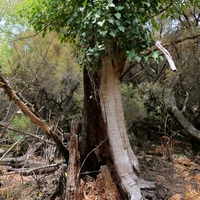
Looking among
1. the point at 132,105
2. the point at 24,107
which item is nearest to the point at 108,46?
the point at 24,107

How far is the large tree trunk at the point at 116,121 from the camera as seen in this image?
9.11 feet

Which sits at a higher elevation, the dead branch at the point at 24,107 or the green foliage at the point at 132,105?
the green foliage at the point at 132,105

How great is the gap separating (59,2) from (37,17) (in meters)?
0.50

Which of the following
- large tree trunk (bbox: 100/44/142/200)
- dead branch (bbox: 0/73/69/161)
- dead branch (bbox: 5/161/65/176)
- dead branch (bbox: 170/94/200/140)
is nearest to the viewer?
dead branch (bbox: 0/73/69/161)

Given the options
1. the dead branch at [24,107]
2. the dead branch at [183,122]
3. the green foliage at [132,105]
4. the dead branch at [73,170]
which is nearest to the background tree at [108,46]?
the dead branch at [73,170]

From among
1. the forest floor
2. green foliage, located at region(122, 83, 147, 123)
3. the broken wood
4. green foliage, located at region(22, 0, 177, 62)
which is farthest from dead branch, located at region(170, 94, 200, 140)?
the broken wood

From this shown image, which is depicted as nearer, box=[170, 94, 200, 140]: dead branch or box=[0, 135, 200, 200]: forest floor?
box=[0, 135, 200, 200]: forest floor

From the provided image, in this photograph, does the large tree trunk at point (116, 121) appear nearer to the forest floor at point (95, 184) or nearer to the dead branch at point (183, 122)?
the forest floor at point (95, 184)

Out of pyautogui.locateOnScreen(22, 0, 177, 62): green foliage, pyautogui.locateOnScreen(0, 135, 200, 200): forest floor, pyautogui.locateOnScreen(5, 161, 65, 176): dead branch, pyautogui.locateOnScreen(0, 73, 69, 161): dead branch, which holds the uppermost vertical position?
pyautogui.locateOnScreen(22, 0, 177, 62): green foliage

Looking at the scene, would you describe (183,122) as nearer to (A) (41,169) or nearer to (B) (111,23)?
(A) (41,169)

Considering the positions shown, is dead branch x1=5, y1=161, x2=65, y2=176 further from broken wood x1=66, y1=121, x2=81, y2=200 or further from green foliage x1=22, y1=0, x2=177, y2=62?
green foliage x1=22, y1=0, x2=177, y2=62

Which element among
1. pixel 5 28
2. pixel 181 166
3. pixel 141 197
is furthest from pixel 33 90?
pixel 141 197

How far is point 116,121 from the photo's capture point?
9.61ft

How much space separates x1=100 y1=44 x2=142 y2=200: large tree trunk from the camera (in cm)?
278
